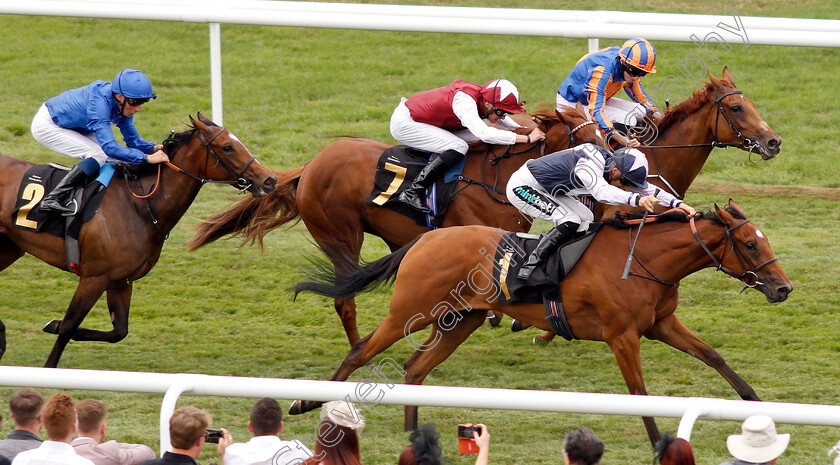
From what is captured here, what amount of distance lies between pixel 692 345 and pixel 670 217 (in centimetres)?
→ 63

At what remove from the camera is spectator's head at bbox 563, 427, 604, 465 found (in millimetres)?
3387

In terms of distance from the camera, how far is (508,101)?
21.0 feet

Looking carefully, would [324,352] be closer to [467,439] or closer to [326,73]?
[467,439]

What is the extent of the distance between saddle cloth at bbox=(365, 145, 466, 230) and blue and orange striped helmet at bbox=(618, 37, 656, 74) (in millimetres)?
1075

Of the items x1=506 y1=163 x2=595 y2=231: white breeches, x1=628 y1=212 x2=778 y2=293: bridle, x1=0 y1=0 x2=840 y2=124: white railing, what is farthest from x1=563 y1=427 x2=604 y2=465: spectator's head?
x1=0 y1=0 x2=840 y2=124: white railing

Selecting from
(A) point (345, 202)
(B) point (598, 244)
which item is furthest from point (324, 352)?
(B) point (598, 244)

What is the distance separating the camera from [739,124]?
6328 mm

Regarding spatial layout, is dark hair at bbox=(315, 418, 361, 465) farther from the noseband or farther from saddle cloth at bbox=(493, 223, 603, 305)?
the noseband

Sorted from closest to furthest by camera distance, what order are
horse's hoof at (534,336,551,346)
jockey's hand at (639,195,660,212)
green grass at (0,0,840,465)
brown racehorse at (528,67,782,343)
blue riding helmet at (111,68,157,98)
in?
jockey's hand at (639,195,660,212) < green grass at (0,0,840,465) < blue riding helmet at (111,68,157,98) < brown racehorse at (528,67,782,343) < horse's hoof at (534,336,551,346)

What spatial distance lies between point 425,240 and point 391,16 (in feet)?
8.53

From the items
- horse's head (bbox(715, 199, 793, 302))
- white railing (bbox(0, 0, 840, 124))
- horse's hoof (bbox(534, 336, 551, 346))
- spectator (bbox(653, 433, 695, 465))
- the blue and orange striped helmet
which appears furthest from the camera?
white railing (bbox(0, 0, 840, 124))

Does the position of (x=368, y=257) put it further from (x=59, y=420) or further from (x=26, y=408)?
(x=59, y=420)

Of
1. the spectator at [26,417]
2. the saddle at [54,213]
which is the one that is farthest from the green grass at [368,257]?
the spectator at [26,417]

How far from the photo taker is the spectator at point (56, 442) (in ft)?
11.2
